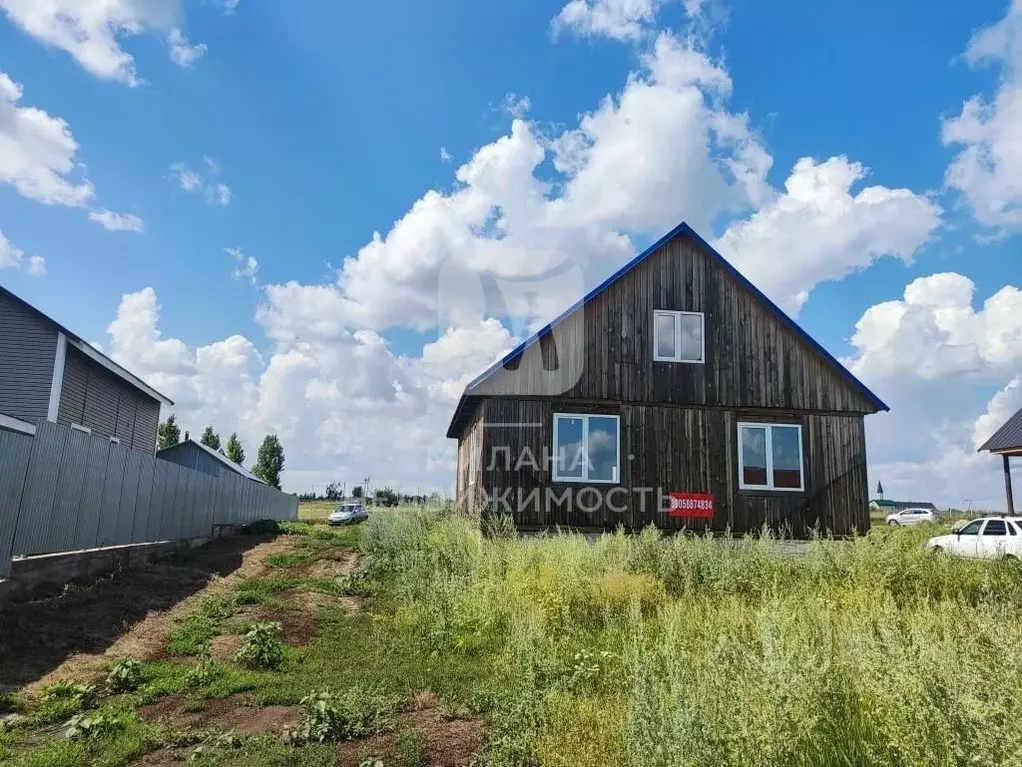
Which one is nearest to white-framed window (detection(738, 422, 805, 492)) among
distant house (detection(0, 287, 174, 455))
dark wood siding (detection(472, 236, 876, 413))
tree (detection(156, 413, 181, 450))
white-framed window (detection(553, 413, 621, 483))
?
dark wood siding (detection(472, 236, 876, 413))

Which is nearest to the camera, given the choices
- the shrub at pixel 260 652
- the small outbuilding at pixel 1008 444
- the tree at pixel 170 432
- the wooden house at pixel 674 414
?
the shrub at pixel 260 652

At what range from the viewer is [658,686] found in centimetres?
429

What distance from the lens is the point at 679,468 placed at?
15820 millimetres

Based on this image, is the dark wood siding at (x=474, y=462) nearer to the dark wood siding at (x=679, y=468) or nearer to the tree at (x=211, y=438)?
the dark wood siding at (x=679, y=468)

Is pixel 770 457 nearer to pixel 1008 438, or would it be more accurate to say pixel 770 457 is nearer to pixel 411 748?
pixel 411 748

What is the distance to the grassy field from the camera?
134 inches

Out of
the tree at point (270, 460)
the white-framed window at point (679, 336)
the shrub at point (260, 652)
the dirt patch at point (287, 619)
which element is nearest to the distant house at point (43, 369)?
the dirt patch at point (287, 619)

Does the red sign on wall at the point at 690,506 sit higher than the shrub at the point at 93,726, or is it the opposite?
the red sign on wall at the point at 690,506

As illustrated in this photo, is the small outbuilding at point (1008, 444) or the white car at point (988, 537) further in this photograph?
the small outbuilding at point (1008, 444)

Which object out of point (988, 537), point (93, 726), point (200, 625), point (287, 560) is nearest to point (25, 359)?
point (287, 560)

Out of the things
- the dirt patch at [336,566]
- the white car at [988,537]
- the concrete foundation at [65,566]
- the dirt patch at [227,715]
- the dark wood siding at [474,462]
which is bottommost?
the dirt patch at [227,715]

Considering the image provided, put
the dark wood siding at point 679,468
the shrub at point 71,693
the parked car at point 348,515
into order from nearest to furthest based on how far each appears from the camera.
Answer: the shrub at point 71,693 < the dark wood siding at point 679,468 < the parked car at point 348,515

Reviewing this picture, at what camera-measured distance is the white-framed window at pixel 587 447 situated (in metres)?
15.6

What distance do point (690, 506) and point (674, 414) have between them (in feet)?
6.96
